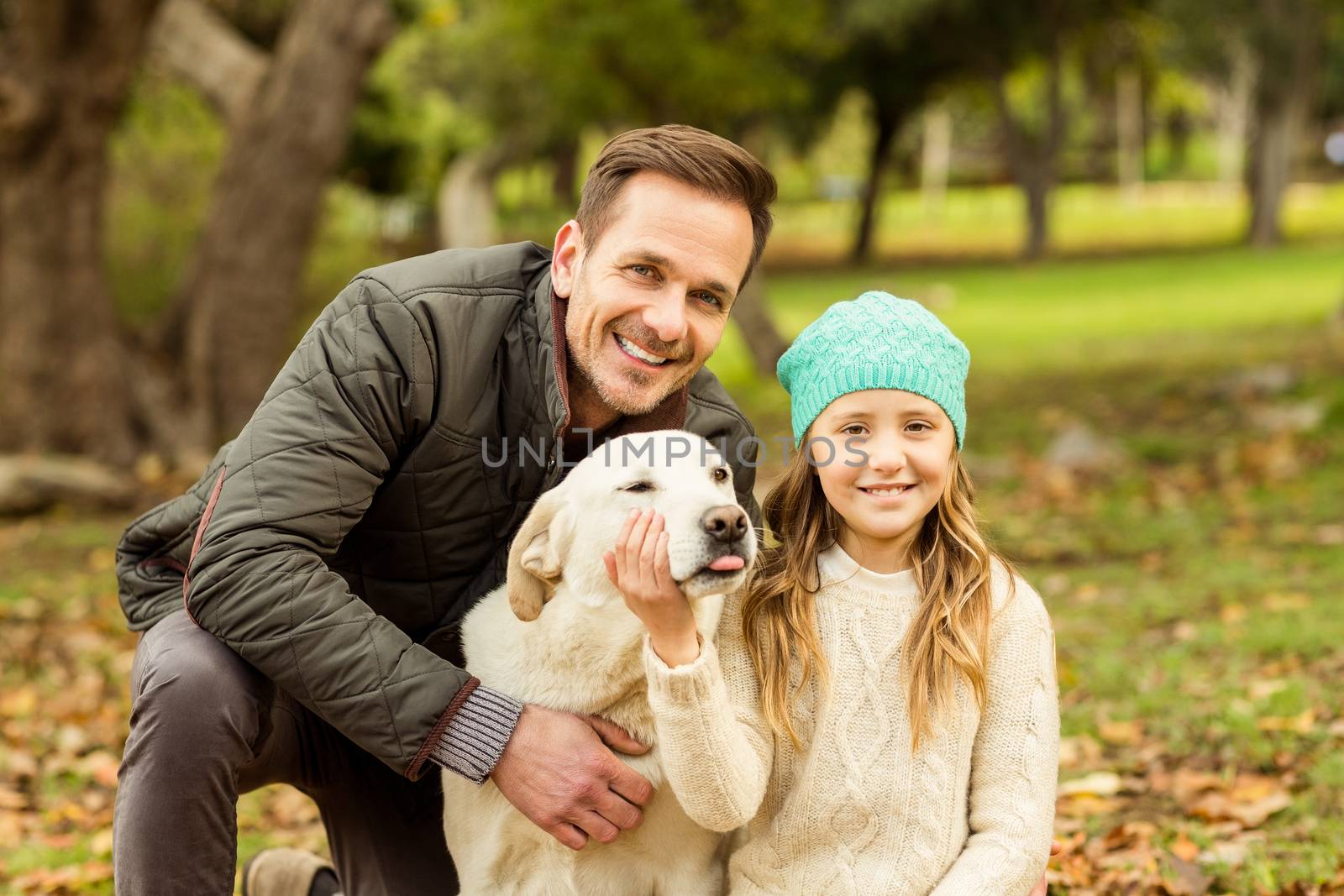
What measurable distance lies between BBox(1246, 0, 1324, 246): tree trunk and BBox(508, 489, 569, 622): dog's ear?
26.3m

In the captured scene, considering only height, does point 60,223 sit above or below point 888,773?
above

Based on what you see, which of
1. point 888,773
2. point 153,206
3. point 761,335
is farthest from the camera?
point 761,335

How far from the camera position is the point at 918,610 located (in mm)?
2623

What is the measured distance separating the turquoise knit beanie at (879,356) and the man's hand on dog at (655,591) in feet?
1.57

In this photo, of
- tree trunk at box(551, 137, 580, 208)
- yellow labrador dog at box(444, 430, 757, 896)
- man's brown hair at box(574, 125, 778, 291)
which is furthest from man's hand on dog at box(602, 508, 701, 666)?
tree trunk at box(551, 137, 580, 208)

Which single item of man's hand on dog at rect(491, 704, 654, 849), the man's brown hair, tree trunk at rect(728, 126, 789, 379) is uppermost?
tree trunk at rect(728, 126, 789, 379)

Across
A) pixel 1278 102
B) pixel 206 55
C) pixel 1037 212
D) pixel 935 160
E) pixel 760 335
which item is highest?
pixel 935 160

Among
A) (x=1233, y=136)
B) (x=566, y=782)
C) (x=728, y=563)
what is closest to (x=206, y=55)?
(x=566, y=782)

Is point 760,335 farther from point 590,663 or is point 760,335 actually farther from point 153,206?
point 590,663

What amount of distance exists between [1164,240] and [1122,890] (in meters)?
31.6

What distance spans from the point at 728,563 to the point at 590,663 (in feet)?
1.56

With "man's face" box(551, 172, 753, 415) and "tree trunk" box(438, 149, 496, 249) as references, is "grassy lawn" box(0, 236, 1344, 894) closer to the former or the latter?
"man's face" box(551, 172, 753, 415)

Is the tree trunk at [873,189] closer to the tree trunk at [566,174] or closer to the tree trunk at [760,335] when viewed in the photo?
the tree trunk at [566,174]

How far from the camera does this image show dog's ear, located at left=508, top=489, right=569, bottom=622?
268 cm
